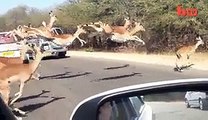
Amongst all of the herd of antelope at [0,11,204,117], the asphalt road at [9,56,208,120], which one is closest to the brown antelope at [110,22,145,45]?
the herd of antelope at [0,11,204,117]

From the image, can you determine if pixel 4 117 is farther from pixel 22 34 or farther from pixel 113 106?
pixel 22 34

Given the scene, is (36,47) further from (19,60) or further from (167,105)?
(167,105)

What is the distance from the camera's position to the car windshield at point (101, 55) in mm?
13133

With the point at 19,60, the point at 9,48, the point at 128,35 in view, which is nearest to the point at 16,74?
the point at 19,60

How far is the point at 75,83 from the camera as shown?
59.1ft

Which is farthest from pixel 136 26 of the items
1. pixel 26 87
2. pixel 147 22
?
pixel 26 87

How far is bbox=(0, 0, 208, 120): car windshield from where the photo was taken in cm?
1313

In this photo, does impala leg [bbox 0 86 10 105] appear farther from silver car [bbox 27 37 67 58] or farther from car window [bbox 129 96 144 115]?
silver car [bbox 27 37 67 58]

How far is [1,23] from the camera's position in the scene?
219ft

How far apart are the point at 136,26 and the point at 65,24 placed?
47.8ft

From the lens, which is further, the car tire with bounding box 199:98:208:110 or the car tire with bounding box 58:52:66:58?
the car tire with bounding box 58:52:66:58

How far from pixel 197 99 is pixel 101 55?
3084 centimetres

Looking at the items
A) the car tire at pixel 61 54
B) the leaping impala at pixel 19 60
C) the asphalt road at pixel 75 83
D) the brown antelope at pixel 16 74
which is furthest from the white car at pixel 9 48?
the brown antelope at pixel 16 74

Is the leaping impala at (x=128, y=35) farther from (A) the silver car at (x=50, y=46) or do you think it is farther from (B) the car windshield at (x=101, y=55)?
(A) the silver car at (x=50, y=46)
